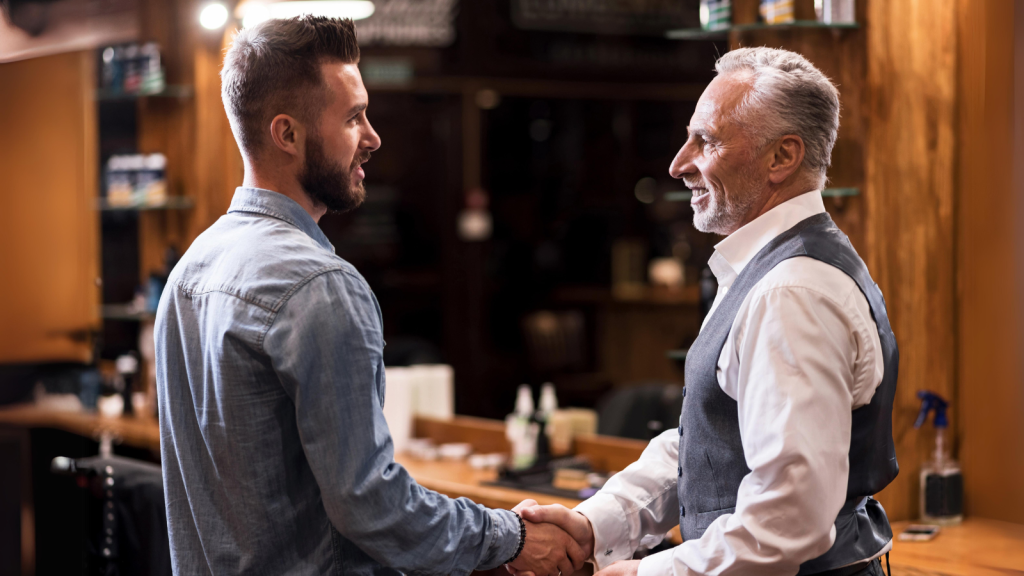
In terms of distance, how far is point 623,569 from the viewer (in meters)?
1.62

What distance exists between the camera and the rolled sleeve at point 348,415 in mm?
1427

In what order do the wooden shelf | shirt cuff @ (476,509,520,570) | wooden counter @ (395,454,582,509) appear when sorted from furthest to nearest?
the wooden shelf, wooden counter @ (395,454,582,509), shirt cuff @ (476,509,520,570)

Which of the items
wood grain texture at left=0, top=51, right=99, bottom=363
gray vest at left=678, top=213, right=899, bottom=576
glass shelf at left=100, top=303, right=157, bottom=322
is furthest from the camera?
glass shelf at left=100, top=303, right=157, bottom=322

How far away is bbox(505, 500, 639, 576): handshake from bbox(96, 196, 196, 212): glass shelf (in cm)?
322

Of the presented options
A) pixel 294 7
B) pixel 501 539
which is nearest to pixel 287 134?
pixel 501 539

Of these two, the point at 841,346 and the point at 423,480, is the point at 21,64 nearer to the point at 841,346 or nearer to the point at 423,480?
the point at 423,480

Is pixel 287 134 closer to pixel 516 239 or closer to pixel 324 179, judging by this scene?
pixel 324 179

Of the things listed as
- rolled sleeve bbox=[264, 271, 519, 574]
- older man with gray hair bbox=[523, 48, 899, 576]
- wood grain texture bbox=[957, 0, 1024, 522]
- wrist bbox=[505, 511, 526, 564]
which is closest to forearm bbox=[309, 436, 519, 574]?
rolled sleeve bbox=[264, 271, 519, 574]

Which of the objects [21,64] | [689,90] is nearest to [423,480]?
[21,64]

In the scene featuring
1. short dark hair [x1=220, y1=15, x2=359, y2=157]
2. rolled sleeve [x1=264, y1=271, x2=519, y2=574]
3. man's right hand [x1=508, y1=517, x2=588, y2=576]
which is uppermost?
short dark hair [x1=220, y1=15, x2=359, y2=157]

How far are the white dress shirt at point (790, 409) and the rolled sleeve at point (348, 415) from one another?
420 mm

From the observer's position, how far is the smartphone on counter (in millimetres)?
2350

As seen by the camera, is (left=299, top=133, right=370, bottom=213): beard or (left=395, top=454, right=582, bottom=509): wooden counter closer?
(left=299, top=133, right=370, bottom=213): beard

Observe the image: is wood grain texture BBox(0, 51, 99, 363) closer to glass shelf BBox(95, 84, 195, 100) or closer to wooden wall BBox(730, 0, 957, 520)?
glass shelf BBox(95, 84, 195, 100)
